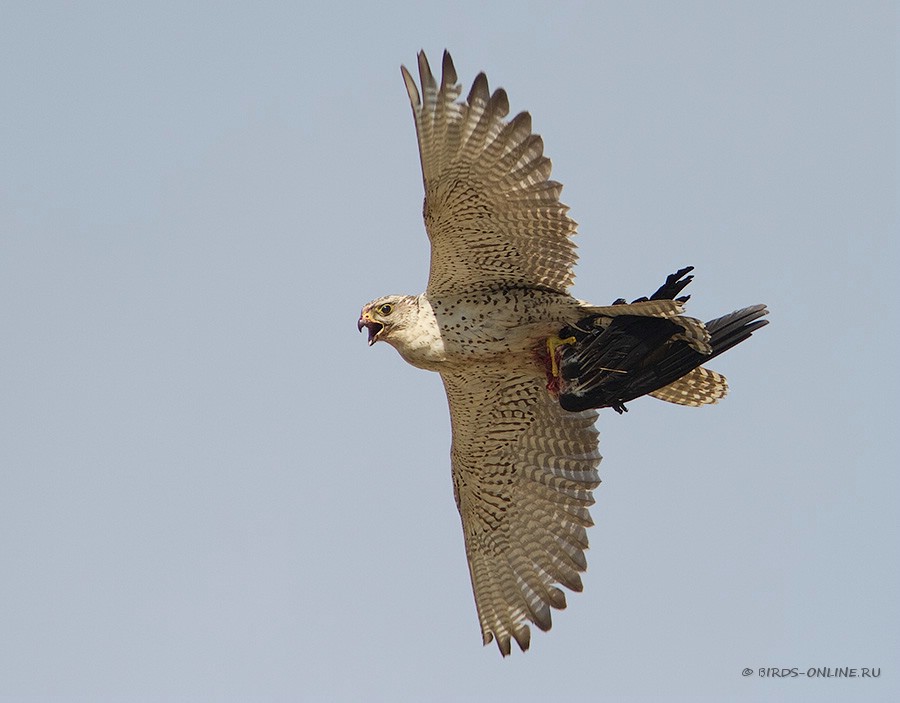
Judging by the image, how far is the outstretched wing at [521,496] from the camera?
13.6 metres

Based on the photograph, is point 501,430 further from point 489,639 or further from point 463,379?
point 489,639

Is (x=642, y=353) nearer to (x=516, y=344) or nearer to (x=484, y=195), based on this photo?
(x=516, y=344)

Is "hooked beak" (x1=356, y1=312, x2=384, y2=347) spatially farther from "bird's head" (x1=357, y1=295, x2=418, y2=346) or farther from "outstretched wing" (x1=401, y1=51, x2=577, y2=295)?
"outstretched wing" (x1=401, y1=51, x2=577, y2=295)

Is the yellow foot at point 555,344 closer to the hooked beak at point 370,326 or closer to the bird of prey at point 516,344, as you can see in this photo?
the bird of prey at point 516,344

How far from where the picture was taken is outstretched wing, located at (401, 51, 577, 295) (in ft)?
38.3

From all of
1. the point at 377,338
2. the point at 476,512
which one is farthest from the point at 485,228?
the point at 476,512

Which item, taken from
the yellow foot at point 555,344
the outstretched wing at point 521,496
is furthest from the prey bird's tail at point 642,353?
the outstretched wing at point 521,496

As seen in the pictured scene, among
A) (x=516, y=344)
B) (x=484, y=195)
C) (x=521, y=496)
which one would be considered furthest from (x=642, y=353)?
(x=521, y=496)

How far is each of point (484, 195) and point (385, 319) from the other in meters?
1.35

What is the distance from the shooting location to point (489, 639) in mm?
13891

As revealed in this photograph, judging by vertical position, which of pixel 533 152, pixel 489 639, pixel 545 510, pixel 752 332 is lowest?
pixel 489 639

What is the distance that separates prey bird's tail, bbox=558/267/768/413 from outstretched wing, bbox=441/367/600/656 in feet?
4.67

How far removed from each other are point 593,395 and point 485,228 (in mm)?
1642

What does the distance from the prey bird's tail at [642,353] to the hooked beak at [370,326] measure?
64.5 inches
